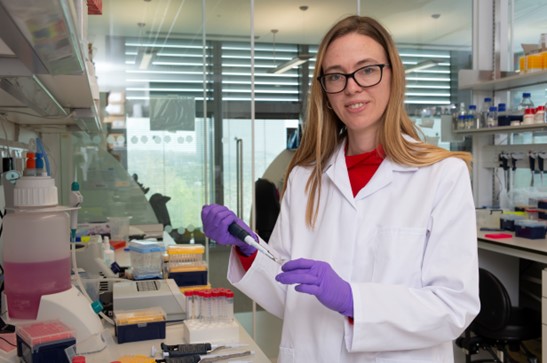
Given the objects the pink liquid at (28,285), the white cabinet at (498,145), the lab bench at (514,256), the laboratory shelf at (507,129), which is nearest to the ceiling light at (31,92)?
the pink liquid at (28,285)

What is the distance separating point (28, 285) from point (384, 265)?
882 mm

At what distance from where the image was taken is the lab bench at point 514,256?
2691 mm

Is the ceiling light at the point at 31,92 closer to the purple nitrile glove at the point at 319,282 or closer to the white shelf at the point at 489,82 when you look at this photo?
the purple nitrile glove at the point at 319,282

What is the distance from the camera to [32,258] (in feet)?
4.53

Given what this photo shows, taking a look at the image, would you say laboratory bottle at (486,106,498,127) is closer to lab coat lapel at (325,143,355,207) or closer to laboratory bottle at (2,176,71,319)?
lab coat lapel at (325,143,355,207)

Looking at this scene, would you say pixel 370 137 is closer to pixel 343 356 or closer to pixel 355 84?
pixel 355 84

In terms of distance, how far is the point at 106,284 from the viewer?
6.57 feet

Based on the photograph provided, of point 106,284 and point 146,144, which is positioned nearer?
point 106,284

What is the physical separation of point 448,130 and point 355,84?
3178 millimetres

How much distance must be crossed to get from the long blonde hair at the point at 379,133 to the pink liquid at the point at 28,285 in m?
0.68

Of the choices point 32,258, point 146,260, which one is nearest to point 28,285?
point 32,258

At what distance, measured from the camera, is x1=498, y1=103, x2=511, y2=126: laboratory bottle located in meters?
3.78

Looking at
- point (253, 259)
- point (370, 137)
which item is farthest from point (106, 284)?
point (370, 137)

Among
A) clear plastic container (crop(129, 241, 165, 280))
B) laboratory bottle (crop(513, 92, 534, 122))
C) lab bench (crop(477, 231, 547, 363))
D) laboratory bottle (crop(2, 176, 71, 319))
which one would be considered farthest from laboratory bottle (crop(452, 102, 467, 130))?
laboratory bottle (crop(2, 176, 71, 319))
